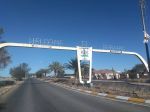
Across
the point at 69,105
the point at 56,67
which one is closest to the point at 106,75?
the point at 56,67

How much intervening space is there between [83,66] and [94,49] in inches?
949

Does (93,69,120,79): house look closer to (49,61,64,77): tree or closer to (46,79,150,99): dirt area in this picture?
(49,61,64,77): tree

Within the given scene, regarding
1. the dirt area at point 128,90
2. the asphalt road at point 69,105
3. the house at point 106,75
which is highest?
the house at point 106,75

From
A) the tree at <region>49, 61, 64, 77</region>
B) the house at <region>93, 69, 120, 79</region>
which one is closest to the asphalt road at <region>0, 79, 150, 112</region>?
the house at <region>93, 69, 120, 79</region>

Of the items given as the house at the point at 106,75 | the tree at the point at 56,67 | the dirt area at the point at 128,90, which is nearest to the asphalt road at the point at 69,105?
the dirt area at the point at 128,90

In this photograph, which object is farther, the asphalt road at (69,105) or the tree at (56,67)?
the tree at (56,67)

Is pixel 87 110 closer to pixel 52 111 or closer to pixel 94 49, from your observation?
pixel 52 111

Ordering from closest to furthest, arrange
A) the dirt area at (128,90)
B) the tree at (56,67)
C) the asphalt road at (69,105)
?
1. the asphalt road at (69,105)
2. the dirt area at (128,90)
3. the tree at (56,67)

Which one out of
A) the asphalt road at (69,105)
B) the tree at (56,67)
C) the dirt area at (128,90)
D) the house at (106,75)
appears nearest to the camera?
the asphalt road at (69,105)

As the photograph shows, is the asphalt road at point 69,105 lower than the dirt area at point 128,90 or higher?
lower

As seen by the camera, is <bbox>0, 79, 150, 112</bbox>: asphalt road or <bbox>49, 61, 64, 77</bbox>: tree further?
<bbox>49, 61, 64, 77</bbox>: tree

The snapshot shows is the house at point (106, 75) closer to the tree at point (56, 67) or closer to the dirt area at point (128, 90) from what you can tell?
the tree at point (56, 67)

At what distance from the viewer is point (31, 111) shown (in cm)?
1567

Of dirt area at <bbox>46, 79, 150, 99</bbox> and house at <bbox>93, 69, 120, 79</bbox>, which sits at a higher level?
house at <bbox>93, 69, 120, 79</bbox>
